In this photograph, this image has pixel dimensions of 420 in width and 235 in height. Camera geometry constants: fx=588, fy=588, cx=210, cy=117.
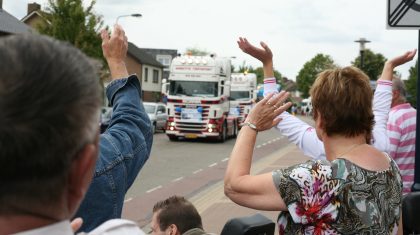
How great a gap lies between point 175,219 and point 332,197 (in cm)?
156

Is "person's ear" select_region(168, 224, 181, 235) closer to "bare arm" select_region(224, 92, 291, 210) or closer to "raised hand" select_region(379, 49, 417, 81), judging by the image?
"bare arm" select_region(224, 92, 291, 210)

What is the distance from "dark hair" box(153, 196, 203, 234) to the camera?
135 inches

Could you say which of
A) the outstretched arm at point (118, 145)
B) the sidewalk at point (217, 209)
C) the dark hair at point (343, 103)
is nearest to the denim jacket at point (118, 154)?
the outstretched arm at point (118, 145)

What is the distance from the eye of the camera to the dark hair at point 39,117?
1.00 m

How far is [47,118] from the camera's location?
1.02m

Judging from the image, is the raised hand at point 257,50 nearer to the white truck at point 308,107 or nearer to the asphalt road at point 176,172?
the white truck at point 308,107

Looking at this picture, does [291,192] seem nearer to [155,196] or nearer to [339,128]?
[339,128]

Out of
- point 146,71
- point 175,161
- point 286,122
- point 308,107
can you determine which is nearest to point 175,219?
point 286,122

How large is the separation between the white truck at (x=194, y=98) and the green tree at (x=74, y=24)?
769 centimetres

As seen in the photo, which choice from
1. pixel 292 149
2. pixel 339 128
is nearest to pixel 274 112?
pixel 339 128

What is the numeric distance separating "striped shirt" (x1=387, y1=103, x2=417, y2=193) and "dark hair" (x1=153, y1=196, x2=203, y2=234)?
1.61 meters

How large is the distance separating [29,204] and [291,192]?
116 centimetres

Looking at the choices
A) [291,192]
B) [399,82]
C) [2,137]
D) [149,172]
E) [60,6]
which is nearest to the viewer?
[2,137]

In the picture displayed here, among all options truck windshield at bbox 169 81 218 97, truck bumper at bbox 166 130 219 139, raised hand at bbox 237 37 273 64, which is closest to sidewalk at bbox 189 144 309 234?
raised hand at bbox 237 37 273 64
